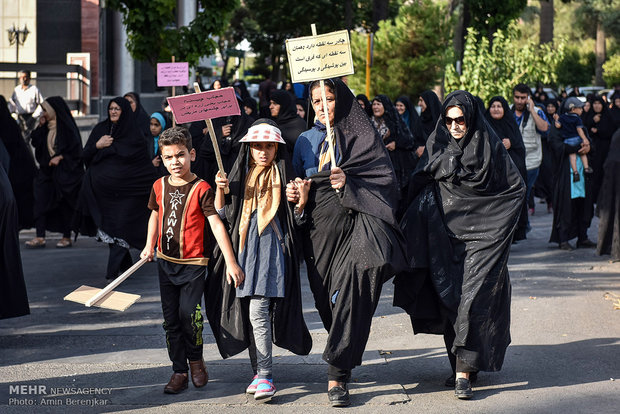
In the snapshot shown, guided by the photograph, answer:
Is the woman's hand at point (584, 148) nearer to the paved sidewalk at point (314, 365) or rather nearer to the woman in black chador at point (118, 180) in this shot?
the paved sidewalk at point (314, 365)

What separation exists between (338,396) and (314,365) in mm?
1021

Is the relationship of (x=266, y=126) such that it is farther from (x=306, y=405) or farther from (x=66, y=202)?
(x=66, y=202)

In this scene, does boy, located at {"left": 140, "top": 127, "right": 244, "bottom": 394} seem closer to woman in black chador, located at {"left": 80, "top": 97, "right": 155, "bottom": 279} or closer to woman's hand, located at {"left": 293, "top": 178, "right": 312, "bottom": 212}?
woman's hand, located at {"left": 293, "top": 178, "right": 312, "bottom": 212}

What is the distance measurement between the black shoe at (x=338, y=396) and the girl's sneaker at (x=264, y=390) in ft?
1.13

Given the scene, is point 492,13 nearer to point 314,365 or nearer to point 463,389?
point 314,365

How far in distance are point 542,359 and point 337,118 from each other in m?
2.36

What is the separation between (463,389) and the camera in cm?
617

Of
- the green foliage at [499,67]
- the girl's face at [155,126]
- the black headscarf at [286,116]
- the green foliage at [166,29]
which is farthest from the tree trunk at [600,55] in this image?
the black headscarf at [286,116]

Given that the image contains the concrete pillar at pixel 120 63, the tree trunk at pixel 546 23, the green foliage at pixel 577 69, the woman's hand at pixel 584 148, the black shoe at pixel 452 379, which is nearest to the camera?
the black shoe at pixel 452 379

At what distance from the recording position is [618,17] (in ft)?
205

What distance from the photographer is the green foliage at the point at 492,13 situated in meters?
26.2

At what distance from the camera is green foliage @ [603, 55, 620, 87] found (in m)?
56.6

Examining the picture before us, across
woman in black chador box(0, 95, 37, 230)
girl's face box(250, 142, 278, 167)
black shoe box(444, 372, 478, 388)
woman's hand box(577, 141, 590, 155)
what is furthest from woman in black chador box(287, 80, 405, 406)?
woman's hand box(577, 141, 590, 155)

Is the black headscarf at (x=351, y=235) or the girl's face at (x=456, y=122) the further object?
the girl's face at (x=456, y=122)
